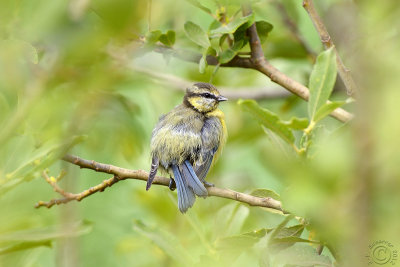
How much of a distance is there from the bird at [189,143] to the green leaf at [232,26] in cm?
82

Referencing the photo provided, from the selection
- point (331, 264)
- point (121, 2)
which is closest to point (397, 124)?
point (121, 2)

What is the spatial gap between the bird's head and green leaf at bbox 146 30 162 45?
4.39 feet

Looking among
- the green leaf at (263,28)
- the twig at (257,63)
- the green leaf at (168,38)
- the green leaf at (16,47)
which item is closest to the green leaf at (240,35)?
the twig at (257,63)

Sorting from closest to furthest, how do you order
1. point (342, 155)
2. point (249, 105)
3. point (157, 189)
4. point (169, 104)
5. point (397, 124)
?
1. point (397, 124)
2. point (342, 155)
3. point (249, 105)
4. point (157, 189)
5. point (169, 104)

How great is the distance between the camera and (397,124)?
68 centimetres

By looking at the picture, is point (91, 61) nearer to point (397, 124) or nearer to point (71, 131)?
point (71, 131)

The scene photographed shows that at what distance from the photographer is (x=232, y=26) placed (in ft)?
7.41

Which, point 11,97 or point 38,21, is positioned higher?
point 38,21

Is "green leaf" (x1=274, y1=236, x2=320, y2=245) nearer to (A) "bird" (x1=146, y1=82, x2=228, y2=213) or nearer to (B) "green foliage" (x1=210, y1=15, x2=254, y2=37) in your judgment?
(B) "green foliage" (x1=210, y1=15, x2=254, y2=37)

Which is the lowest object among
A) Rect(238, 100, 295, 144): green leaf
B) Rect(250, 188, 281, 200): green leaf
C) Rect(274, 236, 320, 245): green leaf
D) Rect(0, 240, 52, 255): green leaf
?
Rect(0, 240, 52, 255): green leaf

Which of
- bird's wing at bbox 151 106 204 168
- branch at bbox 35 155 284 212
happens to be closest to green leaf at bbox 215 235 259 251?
branch at bbox 35 155 284 212

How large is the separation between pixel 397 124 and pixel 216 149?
2700 millimetres

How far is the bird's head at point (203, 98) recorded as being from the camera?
3808mm

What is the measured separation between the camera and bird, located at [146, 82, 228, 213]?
10.3 ft
